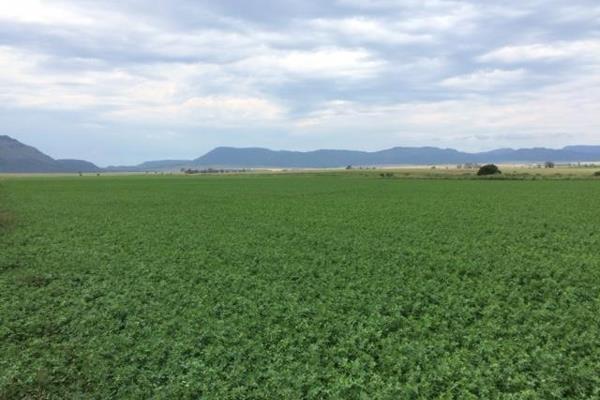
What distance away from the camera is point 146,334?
472 inches

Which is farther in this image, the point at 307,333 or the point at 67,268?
the point at 67,268

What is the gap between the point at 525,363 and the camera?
9.48 metres

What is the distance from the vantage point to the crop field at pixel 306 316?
9289 millimetres

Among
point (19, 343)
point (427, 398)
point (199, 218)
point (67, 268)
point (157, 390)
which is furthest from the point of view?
point (199, 218)

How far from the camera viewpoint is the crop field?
30.5ft

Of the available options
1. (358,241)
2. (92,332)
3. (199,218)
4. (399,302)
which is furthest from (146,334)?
(199,218)

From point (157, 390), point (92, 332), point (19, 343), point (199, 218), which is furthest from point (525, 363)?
point (199, 218)

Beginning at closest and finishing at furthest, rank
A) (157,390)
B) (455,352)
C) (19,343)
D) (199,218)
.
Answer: (157,390) → (455,352) → (19,343) → (199,218)

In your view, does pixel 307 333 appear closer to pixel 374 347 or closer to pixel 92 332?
pixel 374 347

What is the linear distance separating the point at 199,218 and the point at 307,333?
26.7 m

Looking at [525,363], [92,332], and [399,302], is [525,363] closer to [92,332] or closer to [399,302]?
[399,302]

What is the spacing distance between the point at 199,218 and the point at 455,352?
94.8 feet

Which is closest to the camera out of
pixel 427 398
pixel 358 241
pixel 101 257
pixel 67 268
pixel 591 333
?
pixel 427 398

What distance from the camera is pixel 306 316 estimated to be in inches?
503
